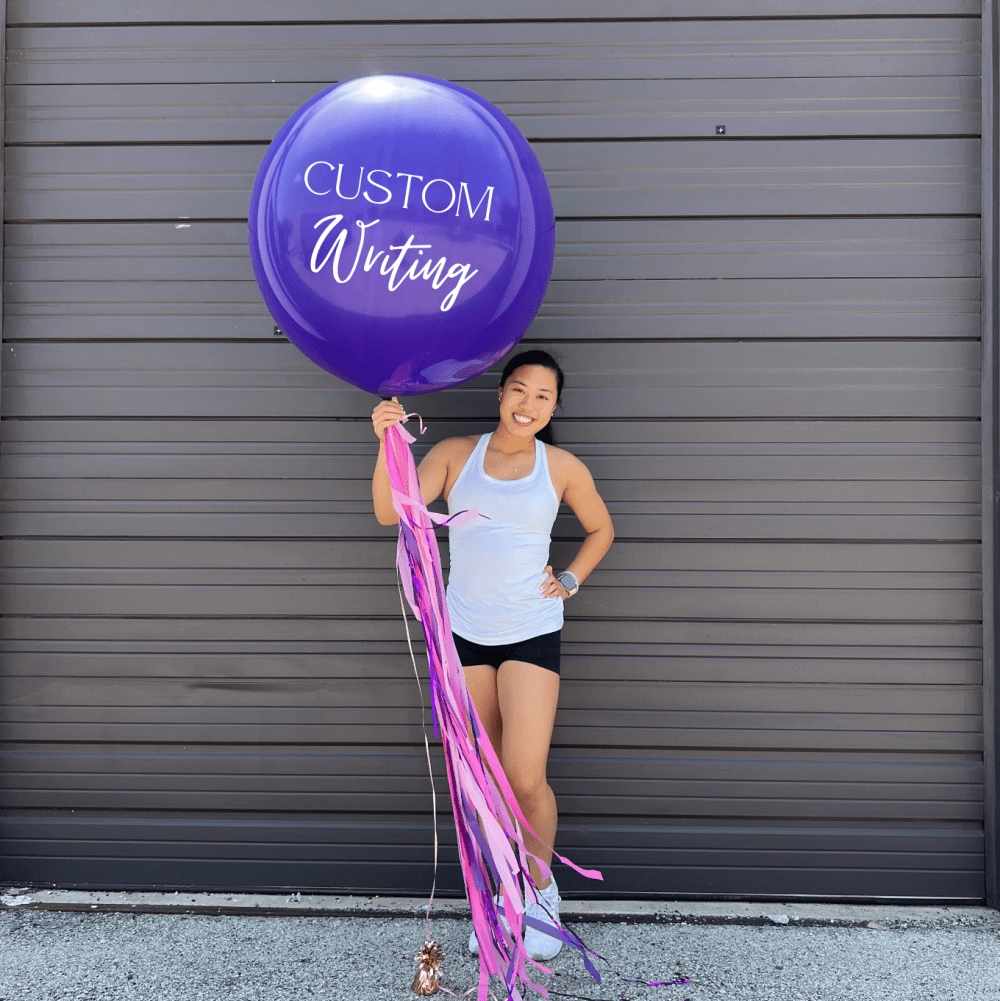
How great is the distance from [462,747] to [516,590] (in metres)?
0.47

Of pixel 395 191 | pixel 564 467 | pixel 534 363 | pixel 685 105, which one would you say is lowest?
pixel 564 467

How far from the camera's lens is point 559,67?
283cm

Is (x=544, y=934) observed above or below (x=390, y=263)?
below

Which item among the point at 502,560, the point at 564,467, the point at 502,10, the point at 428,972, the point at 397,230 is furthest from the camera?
the point at 502,10

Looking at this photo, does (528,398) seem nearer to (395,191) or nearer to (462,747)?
(395,191)

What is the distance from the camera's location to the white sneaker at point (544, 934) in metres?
2.38

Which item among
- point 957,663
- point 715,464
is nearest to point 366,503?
point 715,464

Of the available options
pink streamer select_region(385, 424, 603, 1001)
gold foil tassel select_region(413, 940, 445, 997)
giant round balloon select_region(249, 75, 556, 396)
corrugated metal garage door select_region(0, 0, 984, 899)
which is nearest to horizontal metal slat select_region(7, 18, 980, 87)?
corrugated metal garage door select_region(0, 0, 984, 899)

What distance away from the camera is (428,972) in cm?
224

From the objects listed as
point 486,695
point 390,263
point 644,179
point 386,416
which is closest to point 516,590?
point 486,695

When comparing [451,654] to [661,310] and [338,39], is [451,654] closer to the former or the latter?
[661,310]

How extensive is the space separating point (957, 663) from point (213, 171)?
10.0ft

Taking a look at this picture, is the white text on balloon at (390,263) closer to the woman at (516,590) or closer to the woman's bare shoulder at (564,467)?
the woman at (516,590)

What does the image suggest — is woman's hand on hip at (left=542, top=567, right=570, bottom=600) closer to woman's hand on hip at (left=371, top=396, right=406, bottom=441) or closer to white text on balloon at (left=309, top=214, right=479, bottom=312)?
woman's hand on hip at (left=371, top=396, right=406, bottom=441)
